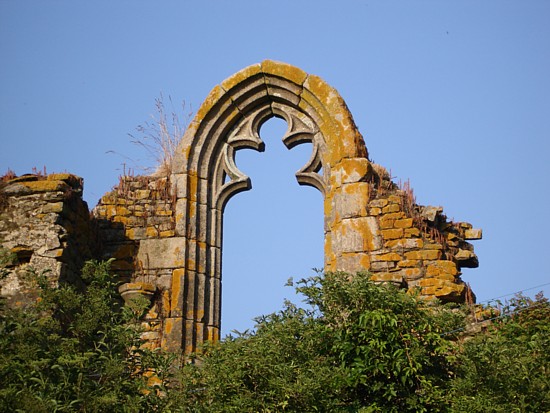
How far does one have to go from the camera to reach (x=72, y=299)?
1002 cm

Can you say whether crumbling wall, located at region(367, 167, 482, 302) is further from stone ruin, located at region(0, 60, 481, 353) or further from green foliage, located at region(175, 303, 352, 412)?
green foliage, located at region(175, 303, 352, 412)

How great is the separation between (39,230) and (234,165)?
2.68 m

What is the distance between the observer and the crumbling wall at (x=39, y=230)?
434 inches

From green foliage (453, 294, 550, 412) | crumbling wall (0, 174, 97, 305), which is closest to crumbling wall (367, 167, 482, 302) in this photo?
green foliage (453, 294, 550, 412)

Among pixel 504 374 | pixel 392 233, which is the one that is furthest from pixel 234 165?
pixel 504 374

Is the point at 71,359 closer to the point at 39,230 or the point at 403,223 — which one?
the point at 39,230

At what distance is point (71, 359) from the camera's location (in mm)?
9133

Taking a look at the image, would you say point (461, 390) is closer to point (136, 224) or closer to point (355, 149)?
point (355, 149)

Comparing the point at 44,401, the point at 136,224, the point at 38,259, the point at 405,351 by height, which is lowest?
the point at 44,401

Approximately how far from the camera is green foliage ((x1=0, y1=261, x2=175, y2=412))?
8797mm

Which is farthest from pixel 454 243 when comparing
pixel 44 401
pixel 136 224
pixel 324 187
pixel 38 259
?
pixel 44 401

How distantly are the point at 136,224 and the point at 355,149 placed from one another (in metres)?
2.65

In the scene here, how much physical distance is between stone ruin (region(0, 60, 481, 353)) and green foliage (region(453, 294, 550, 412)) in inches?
69.0

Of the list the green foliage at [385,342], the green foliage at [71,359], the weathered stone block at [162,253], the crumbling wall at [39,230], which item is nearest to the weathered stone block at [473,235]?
the green foliage at [385,342]
